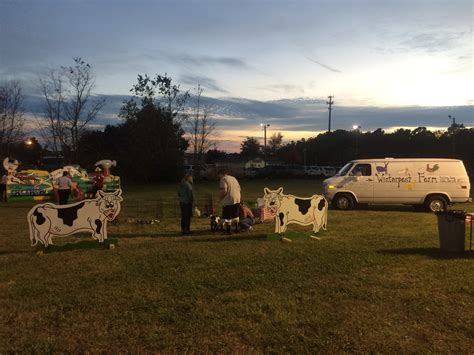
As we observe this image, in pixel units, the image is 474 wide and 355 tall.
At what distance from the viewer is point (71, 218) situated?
9.37 m

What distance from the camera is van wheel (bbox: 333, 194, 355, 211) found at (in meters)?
17.3

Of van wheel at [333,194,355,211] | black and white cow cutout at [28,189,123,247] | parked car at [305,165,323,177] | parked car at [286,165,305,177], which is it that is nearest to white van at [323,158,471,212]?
van wheel at [333,194,355,211]

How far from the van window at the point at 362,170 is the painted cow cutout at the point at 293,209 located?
21.4ft

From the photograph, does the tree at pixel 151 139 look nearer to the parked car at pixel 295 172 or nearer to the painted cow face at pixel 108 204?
the parked car at pixel 295 172

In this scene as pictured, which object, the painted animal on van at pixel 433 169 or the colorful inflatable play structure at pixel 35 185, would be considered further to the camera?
the colorful inflatable play structure at pixel 35 185

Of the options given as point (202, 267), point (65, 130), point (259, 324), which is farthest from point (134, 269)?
point (65, 130)

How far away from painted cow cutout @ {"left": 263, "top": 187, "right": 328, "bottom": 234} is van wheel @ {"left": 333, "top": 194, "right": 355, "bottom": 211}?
20.3ft

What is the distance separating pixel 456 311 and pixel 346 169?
12280 mm

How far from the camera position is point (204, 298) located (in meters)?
6.04

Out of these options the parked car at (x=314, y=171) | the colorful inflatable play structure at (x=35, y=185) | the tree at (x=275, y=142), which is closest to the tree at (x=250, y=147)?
the tree at (x=275, y=142)

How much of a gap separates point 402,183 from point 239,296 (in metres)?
12.5

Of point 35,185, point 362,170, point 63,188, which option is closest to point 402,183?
point 362,170

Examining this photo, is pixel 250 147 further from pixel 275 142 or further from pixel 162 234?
pixel 162 234

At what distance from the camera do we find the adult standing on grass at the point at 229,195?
10.8 meters
